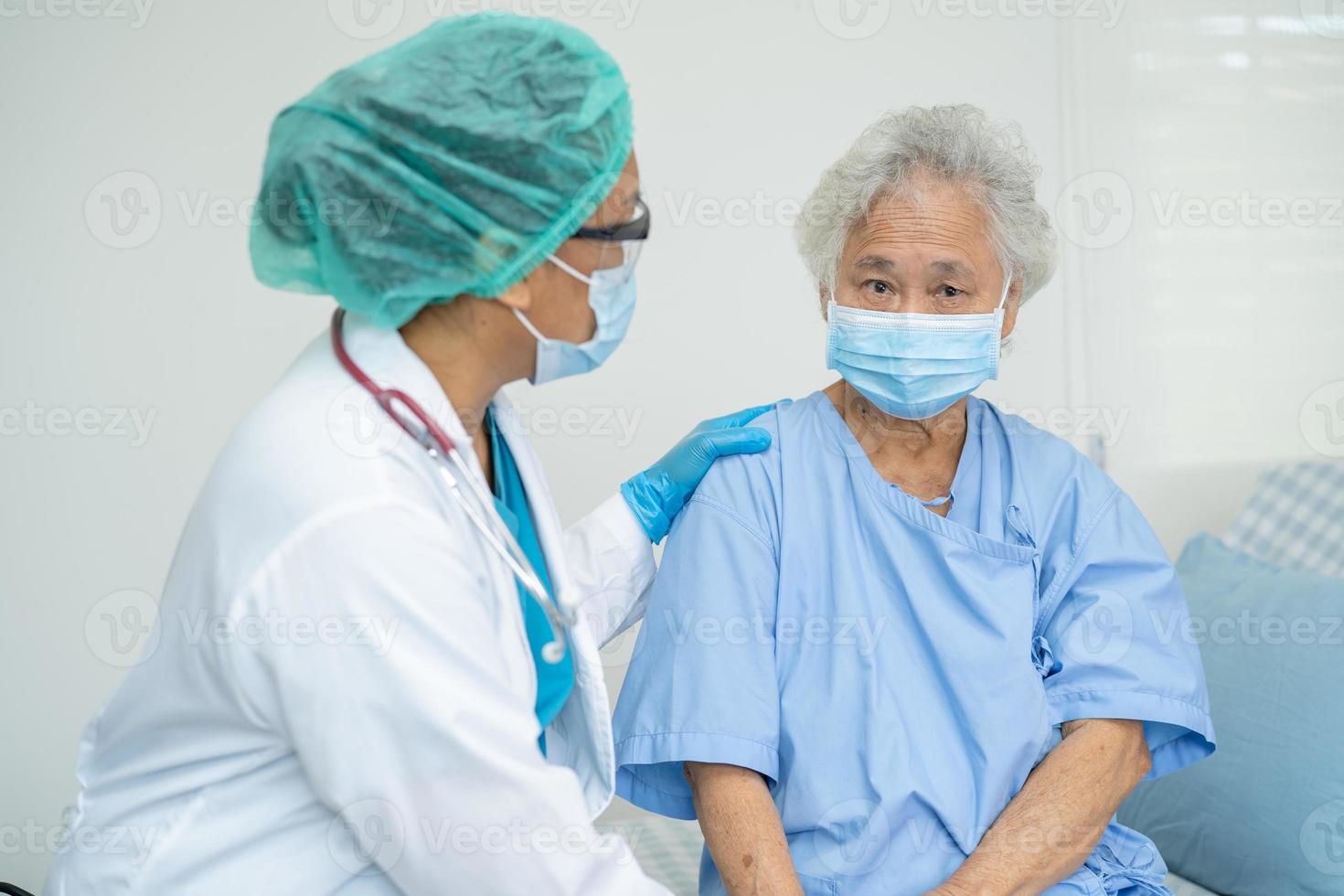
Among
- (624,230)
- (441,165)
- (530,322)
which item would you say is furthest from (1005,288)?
(441,165)

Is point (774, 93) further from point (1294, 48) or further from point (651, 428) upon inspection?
point (1294, 48)

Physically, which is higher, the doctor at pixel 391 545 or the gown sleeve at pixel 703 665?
the doctor at pixel 391 545

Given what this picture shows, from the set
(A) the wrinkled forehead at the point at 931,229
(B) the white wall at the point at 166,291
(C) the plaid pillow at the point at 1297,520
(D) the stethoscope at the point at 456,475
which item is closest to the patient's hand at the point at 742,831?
(D) the stethoscope at the point at 456,475

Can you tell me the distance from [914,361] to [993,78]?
1.32m

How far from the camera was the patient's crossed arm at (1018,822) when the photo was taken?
1.33 m

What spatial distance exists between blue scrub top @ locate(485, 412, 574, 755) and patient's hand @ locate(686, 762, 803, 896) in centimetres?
22

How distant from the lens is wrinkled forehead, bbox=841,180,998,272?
1.52 meters

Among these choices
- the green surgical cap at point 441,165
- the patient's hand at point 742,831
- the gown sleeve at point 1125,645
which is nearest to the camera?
the green surgical cap at point 441,165

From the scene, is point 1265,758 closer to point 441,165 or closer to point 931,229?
point 931,229

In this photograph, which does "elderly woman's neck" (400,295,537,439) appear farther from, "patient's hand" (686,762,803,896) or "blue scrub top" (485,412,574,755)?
"patient's hand" (686,762,803,896)

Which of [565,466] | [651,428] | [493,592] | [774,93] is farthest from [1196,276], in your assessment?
[493,592]

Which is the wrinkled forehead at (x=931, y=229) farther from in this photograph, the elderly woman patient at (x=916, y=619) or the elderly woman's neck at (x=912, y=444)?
the elderly woman's neck at (x=912, y=444)

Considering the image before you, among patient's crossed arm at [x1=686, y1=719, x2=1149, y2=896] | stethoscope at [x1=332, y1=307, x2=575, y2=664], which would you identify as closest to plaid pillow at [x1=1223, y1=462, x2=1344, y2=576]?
patient's crossed arm at [x1=686, y1=719, x2=1149, y2=896]

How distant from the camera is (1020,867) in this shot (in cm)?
135
